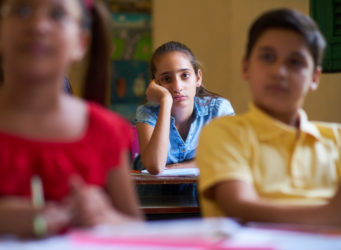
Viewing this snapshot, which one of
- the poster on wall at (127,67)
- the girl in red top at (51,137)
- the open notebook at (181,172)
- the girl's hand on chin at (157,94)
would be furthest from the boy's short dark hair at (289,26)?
the poster on wall at (127,67)

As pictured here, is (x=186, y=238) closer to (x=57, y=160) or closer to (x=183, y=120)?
(x=57, y=160)

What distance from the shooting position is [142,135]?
3045mm

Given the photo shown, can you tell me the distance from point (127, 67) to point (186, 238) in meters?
4.30

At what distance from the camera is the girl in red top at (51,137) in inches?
40.8

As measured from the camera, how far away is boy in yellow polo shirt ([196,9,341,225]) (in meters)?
1.33

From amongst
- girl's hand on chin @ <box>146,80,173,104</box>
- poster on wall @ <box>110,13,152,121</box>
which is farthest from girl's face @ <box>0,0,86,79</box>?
poster on wall @ <box>110,13,152,121</box>

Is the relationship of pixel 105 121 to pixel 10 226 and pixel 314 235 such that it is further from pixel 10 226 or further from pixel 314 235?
pixel 314 235

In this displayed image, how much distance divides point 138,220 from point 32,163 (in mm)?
244

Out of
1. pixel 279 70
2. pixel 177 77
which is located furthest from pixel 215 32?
pixel 279 70

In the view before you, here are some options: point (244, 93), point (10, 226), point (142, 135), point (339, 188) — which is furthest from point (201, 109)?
point (10, 226)

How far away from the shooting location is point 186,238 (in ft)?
3.06

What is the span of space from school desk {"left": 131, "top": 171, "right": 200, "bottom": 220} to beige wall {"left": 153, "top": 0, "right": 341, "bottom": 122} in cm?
196

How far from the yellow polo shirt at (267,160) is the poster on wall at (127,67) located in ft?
12.2

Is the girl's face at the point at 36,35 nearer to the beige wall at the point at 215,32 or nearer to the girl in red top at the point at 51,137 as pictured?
the girl in red top at the point at 51,137
